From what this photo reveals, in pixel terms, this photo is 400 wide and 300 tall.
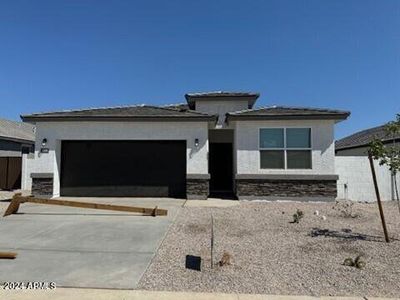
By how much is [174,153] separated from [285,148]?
4720 millimetres

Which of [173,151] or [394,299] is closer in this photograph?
[394,299]

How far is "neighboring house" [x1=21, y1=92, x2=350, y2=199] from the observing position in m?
14.6

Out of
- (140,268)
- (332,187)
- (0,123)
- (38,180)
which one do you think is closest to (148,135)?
(38,180)

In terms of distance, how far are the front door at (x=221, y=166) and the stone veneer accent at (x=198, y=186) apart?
10.9 ft

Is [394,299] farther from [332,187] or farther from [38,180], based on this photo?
[38,180]

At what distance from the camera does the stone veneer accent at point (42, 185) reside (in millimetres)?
14797

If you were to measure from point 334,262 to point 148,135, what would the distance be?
33.7ft

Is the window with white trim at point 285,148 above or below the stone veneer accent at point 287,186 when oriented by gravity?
above

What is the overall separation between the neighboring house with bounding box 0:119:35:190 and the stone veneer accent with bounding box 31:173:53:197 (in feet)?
18.6

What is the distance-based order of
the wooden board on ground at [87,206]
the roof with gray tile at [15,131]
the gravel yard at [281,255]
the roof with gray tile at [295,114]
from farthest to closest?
the roof with gray tile at [15,131] → the roof with gray tile at [295,114] → the wooden board on ground at [87,206] → the gravel yard at [281,255]

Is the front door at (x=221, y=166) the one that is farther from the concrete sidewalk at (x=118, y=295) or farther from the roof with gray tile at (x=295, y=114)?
the concrete sidewalk at (x=118, y=295)

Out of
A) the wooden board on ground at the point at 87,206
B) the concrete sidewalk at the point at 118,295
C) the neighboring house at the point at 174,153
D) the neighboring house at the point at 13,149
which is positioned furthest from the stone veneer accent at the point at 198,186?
the neighboring house at the point at 13,149

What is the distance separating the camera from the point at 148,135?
49.4ft

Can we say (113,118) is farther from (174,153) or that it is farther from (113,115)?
(174,153)
